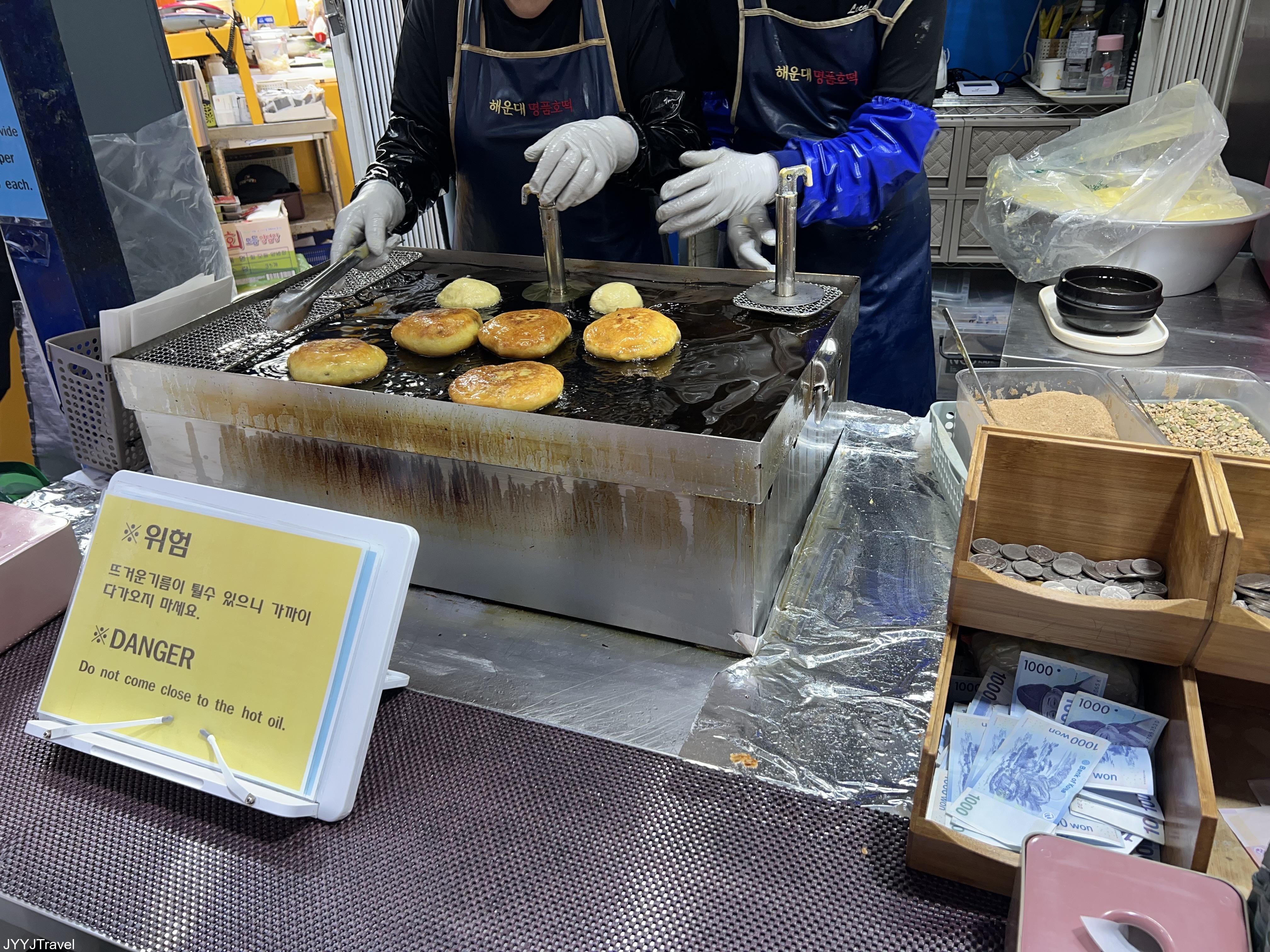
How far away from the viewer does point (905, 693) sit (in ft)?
4.22

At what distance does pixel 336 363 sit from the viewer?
1593 millimetres

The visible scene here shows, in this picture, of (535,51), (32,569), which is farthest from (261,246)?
(32,569)

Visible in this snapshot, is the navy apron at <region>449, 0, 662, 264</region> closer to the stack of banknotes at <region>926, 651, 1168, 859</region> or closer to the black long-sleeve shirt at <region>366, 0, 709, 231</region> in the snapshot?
the black long-sleeve shirt at <region>366, 0, 709, 231</region>

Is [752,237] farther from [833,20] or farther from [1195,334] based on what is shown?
[1195,334]

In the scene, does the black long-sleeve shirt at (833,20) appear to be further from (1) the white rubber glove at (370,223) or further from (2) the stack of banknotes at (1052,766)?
(2) the stack of banknotes at (1052,766)

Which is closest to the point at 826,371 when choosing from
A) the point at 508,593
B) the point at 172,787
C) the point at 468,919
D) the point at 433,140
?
the point at 508,593

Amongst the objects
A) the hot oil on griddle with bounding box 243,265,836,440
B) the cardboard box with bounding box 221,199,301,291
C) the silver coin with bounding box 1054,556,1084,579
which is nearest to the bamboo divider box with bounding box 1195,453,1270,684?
the silver coin with bounding box 1054,556,1084,579

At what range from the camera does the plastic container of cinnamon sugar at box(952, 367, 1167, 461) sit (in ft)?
4.98

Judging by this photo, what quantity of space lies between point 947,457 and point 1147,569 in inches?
22.4

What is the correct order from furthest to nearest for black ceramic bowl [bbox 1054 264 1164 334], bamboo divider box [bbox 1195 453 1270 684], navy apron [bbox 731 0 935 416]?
navy apron [bbox 731 0 935 416] < black ceramic bowl [bbox 1054 264 1164 334] < bamboo divider box [bbox 1195 453 1270 684]

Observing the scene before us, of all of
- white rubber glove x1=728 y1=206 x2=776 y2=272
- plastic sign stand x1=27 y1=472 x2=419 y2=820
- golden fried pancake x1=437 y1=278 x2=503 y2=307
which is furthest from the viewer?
white rubber glove x1=728 y1=206 x2=776 y2=272

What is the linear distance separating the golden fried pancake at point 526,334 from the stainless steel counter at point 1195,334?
1.07 metres

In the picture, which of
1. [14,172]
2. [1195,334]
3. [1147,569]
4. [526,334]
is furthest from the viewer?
[1195,334]

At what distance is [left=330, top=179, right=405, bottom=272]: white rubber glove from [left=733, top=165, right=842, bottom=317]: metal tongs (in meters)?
0.98
